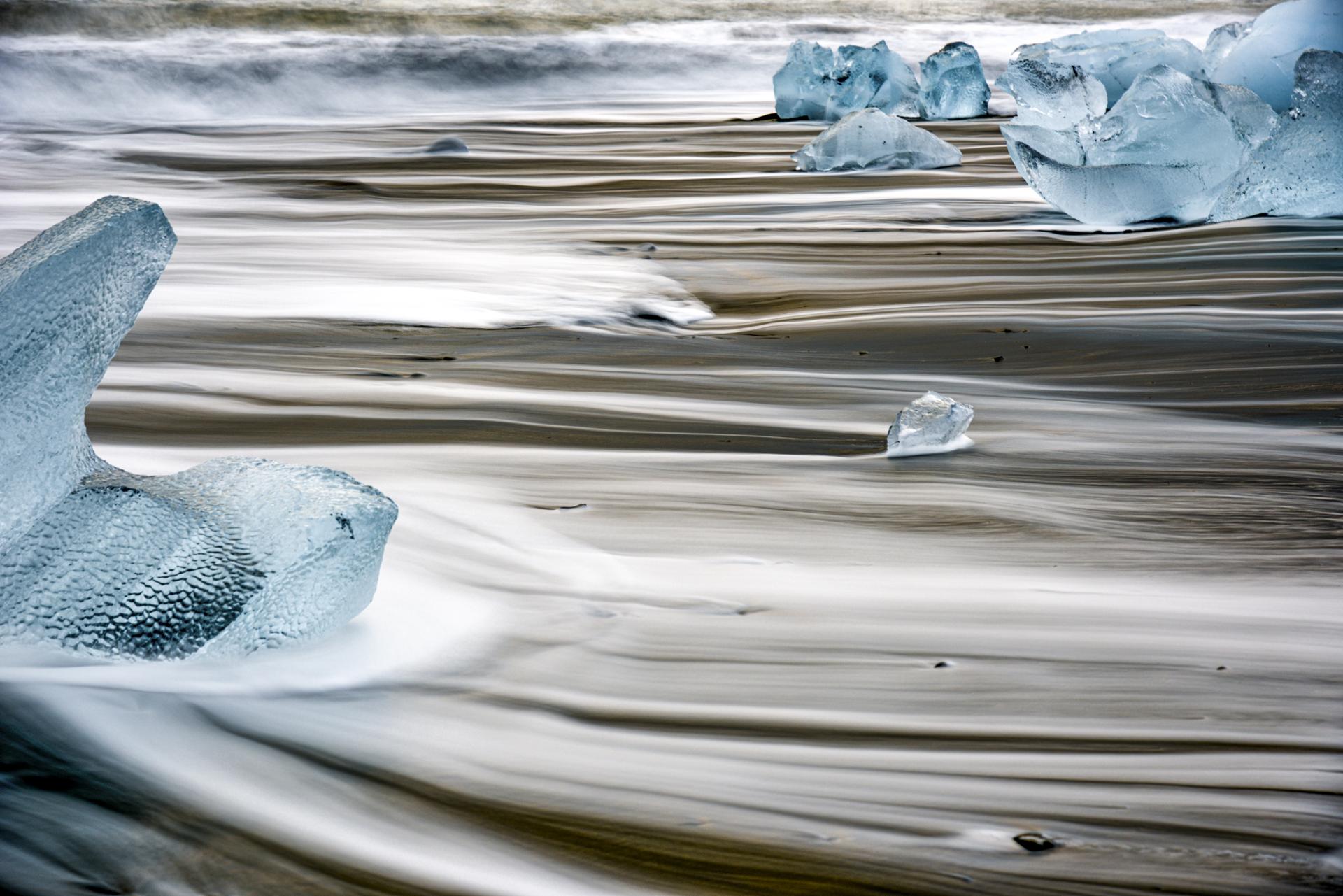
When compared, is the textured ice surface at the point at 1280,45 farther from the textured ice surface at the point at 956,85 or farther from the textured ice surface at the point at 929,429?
the textured ice surface at the point at 929,429

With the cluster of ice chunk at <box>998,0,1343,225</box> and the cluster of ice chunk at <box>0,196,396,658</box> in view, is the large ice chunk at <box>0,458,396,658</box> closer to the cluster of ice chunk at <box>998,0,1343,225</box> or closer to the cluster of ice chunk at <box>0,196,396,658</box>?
the cluster of ice chunk at <box>0,196,396,658</box>

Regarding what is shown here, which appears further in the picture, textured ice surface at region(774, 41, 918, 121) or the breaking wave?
the breaking wave

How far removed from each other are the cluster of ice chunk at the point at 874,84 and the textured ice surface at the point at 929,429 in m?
2.54

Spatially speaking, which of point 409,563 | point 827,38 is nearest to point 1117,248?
point 409,563

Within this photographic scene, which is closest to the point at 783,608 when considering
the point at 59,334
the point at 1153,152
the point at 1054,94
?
the point at 59,334

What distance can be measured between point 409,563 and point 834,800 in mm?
318

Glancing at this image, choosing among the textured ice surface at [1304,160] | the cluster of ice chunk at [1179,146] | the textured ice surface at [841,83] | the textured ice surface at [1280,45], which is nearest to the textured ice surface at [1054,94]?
the cluster of ice chunk at [1179,146]

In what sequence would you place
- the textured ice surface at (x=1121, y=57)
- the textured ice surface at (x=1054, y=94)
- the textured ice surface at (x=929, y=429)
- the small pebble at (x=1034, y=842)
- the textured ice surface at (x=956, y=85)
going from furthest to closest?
the textured ice surface at (x=956, y=85), the textured ice surface at (x=1121, y=57), the textured ice surface at (x=1054, y=94), the textured ice surface at (x=929, y=429), the small pebble at (x=1034, y=842)

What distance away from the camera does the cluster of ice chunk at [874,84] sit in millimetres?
3398

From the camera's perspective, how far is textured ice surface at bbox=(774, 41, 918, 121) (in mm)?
3393

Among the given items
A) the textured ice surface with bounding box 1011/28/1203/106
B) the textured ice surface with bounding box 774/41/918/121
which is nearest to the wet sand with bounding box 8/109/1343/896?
the textured ice surface with bounding box 1011/28/1203/106

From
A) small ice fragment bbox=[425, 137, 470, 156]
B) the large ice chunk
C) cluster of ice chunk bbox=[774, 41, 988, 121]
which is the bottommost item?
small ice fragment bbox=[425, 137, 470, 156]

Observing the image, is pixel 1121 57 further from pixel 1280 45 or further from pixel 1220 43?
pixel 1280 45

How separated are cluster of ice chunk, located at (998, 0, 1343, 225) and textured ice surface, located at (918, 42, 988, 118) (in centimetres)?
157
